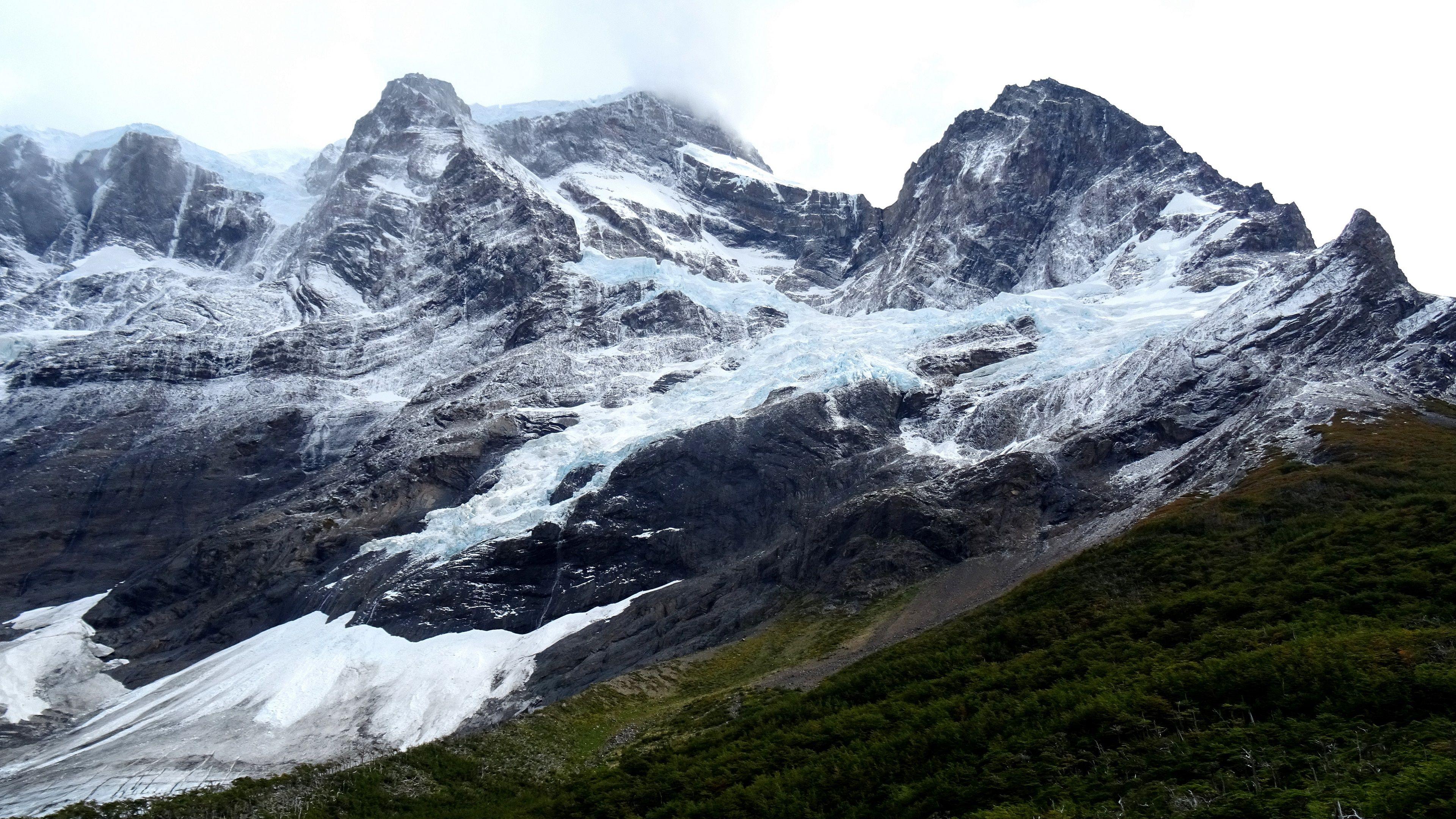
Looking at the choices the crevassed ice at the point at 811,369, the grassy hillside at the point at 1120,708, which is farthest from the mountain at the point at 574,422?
the grassy hillside at the point at 1120,708

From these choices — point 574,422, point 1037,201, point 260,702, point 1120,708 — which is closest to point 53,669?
point 260,702

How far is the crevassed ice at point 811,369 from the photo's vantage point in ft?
357

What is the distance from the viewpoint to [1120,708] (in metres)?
34.4

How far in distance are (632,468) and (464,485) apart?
2134cm

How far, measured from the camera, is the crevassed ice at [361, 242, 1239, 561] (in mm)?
108750

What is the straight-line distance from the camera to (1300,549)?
51406 millimetres

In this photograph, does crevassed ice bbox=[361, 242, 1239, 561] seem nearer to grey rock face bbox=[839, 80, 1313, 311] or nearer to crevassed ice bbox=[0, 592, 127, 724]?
grey rock face bbox=[839, 80, 1313, 311]

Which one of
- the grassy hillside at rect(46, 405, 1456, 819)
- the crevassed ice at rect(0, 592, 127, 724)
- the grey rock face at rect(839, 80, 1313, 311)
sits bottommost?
the crevassed ice at rect(0, 592, 127, 724)

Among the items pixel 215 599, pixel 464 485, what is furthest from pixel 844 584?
pixel 215 599

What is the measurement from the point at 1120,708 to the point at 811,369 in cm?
9087

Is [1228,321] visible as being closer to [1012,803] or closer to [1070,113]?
[1012,803]

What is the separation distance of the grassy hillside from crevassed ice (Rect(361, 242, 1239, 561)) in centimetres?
4201

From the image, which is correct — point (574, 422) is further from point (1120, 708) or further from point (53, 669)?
point (1120, 708)

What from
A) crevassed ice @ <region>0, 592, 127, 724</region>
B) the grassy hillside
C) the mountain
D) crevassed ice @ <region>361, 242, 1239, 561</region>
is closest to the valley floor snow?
crevassed ice @ <region>0, 592, 127, 724</region>
